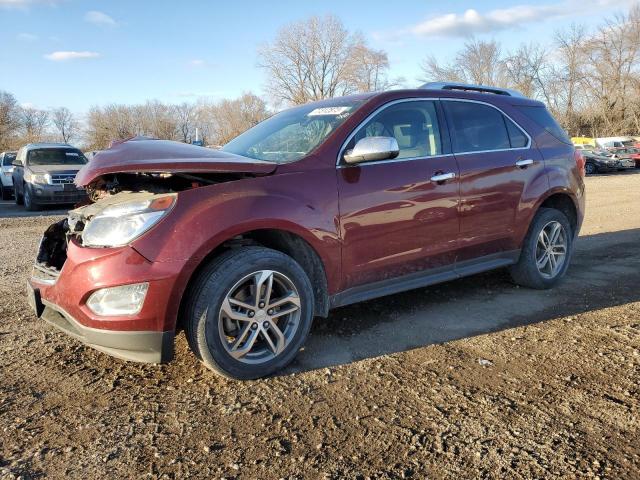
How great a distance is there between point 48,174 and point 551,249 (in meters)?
12.1

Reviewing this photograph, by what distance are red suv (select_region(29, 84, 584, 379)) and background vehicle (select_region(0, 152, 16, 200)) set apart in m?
15.7

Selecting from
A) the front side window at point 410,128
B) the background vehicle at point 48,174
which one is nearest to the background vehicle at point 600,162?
the background vehicle at point 48,174

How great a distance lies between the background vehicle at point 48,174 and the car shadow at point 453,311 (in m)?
9.99

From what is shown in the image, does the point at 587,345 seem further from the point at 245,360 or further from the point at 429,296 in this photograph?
the point at 245,360

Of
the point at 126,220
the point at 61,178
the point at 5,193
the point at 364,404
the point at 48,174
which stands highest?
the point at 48,174

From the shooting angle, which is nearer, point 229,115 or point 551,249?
point 551,249

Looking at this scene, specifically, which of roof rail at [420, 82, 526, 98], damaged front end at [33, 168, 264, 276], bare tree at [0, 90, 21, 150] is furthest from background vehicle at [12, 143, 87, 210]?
bare tree at [0, 90, 21, 150]

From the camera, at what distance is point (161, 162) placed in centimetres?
296

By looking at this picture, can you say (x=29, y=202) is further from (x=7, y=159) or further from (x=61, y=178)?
(x=7, y=159)

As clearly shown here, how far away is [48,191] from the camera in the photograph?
12.9 meters

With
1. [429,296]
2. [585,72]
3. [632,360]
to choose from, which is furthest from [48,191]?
[585,72]

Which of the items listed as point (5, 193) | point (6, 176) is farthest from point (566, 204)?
point (5, 193)

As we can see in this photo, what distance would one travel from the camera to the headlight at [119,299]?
2.81 meters

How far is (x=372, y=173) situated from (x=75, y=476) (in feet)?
8.11
